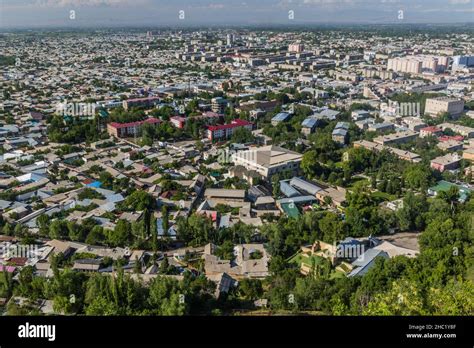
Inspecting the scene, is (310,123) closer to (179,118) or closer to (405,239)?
(179,118)

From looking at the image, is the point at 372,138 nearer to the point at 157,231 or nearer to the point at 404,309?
the point at 157,231

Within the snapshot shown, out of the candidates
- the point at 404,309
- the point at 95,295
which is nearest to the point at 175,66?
the point at 95,295
